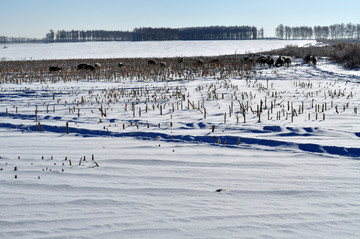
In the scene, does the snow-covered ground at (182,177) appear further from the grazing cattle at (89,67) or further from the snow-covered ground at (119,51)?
the snow-covered ground at (119,51)

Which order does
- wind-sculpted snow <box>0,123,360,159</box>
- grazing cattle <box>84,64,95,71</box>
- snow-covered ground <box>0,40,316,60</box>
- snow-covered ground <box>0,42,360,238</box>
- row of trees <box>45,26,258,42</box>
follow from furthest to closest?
row of trees <box>45,26,258,42</box> → snow-covered ground <box>0,40,316,60</box> → grazing cattle <box>84,64,95,71</box> → wind-sculpted snow <box>0,123,360,159</box> → snow-covered ground <box>0,42,360,238</box>

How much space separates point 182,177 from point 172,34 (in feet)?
460

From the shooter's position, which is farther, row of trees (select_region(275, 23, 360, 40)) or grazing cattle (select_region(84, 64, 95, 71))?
row of trees (select_region(275, 23, 360, 40))

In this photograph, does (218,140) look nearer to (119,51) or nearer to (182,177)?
(182,177)

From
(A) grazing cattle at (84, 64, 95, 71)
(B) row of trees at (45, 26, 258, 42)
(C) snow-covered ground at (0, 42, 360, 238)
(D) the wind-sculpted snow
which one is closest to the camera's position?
(C) snow-covered ground at (0, 42, 360, 238)

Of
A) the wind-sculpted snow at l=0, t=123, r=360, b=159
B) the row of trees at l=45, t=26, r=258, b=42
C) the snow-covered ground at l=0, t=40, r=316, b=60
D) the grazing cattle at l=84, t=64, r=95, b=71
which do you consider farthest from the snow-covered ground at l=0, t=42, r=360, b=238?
the row of trees at l=45, t=26, r=258, b=42

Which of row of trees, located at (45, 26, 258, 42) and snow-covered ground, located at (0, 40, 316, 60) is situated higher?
row of trees, located at (45, 26, 258, 42)

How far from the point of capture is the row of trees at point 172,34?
13825 cm

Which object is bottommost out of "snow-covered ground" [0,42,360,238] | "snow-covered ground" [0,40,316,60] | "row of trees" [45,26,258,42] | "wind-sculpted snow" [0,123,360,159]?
"snow-covered ground" [0,42,360,238]

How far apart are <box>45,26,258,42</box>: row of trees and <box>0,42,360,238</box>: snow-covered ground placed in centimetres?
13487

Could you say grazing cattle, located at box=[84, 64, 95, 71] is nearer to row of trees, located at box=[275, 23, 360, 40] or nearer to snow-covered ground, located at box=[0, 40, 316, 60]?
snow-covered ground, located at box=[0, 40, 316, 60]

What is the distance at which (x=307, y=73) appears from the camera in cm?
1727

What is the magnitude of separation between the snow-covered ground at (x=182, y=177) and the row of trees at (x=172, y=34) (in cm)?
13487

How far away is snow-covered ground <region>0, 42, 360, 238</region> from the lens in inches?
97.8
